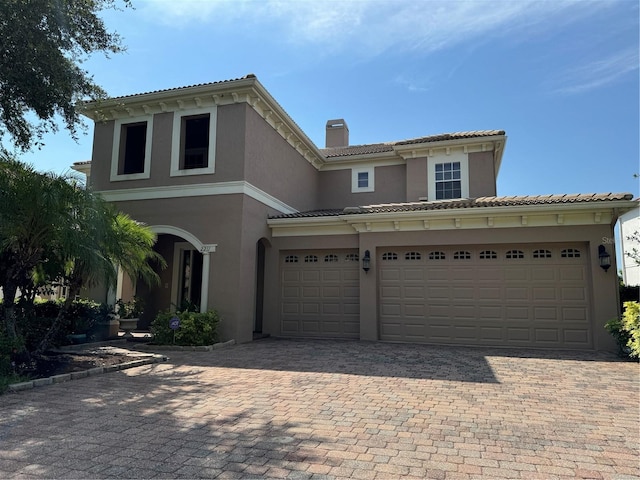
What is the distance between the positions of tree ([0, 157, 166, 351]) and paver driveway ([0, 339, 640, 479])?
210cm

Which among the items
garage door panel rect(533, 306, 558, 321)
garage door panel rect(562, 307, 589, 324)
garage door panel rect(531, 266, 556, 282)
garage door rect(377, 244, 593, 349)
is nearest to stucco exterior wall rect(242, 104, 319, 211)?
garage door rect(377, 244, 593, 349)

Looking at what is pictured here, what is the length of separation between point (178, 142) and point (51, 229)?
5.85 m

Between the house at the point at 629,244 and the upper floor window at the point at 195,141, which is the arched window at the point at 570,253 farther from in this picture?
the upper floor window at the point at 195,141

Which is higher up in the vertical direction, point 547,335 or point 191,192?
point 191,192

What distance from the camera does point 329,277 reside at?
504 inches

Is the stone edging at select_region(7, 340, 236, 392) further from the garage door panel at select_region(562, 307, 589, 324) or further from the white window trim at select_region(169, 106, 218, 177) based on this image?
the garage door panel at select_region(562, 307, 589, 324)

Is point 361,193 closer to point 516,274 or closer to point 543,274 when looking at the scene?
point 516,274

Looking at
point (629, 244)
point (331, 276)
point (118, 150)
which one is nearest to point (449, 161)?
point (331, 276)

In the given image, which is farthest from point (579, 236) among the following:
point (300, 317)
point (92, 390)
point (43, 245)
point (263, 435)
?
point (43, 245)

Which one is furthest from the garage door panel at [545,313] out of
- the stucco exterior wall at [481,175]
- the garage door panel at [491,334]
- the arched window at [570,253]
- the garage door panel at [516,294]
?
the stucco exterior wall at [481,175]

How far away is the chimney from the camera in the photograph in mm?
20641

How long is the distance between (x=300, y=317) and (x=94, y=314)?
5.72 meters

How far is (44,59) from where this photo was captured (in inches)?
379

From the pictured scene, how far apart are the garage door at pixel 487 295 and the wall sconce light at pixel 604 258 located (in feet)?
1.31
